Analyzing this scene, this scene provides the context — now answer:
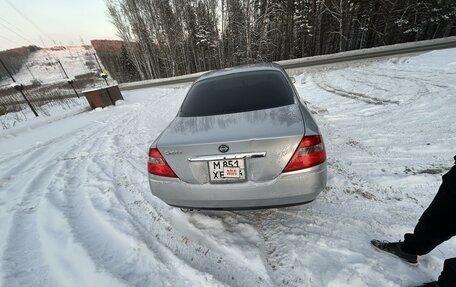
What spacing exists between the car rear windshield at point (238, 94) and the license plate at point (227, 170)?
29.7 inches

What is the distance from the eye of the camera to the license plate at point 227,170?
72.6 inches

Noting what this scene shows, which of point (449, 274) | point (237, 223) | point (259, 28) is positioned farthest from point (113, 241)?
point (259, 28)

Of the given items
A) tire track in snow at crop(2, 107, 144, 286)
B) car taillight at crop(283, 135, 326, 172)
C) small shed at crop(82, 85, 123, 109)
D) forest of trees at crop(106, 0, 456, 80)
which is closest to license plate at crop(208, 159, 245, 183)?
car taillight at crop(283, 135, 326, 172)

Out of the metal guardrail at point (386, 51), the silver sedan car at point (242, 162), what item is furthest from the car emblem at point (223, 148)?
the metal guardrail at point (386, 51)

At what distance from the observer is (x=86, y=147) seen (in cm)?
566

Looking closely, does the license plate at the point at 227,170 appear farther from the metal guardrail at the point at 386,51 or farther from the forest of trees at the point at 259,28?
the forest of trees at the point at 259,28

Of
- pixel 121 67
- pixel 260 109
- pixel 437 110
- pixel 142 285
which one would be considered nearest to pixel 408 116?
pixel 437 110

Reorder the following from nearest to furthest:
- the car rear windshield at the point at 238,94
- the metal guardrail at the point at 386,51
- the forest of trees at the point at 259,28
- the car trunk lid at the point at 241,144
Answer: the car trunk lid at the point at 241,144 < the car rear windshield at the point at 238,94 < the metal guardrail at the point at 386,51 < the forest of trees at the point at 259,28

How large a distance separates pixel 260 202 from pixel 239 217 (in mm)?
656

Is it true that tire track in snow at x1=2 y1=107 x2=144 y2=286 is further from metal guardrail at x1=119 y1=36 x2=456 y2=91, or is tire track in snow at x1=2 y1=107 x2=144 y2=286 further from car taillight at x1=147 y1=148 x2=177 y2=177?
metal guardrail at x1=119 y1=36 x2=456 y2=91

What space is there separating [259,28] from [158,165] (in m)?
25.1

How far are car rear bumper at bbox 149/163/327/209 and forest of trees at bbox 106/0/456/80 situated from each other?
2402cm

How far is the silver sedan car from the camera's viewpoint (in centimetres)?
181

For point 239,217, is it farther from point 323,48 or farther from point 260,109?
point 323,48
